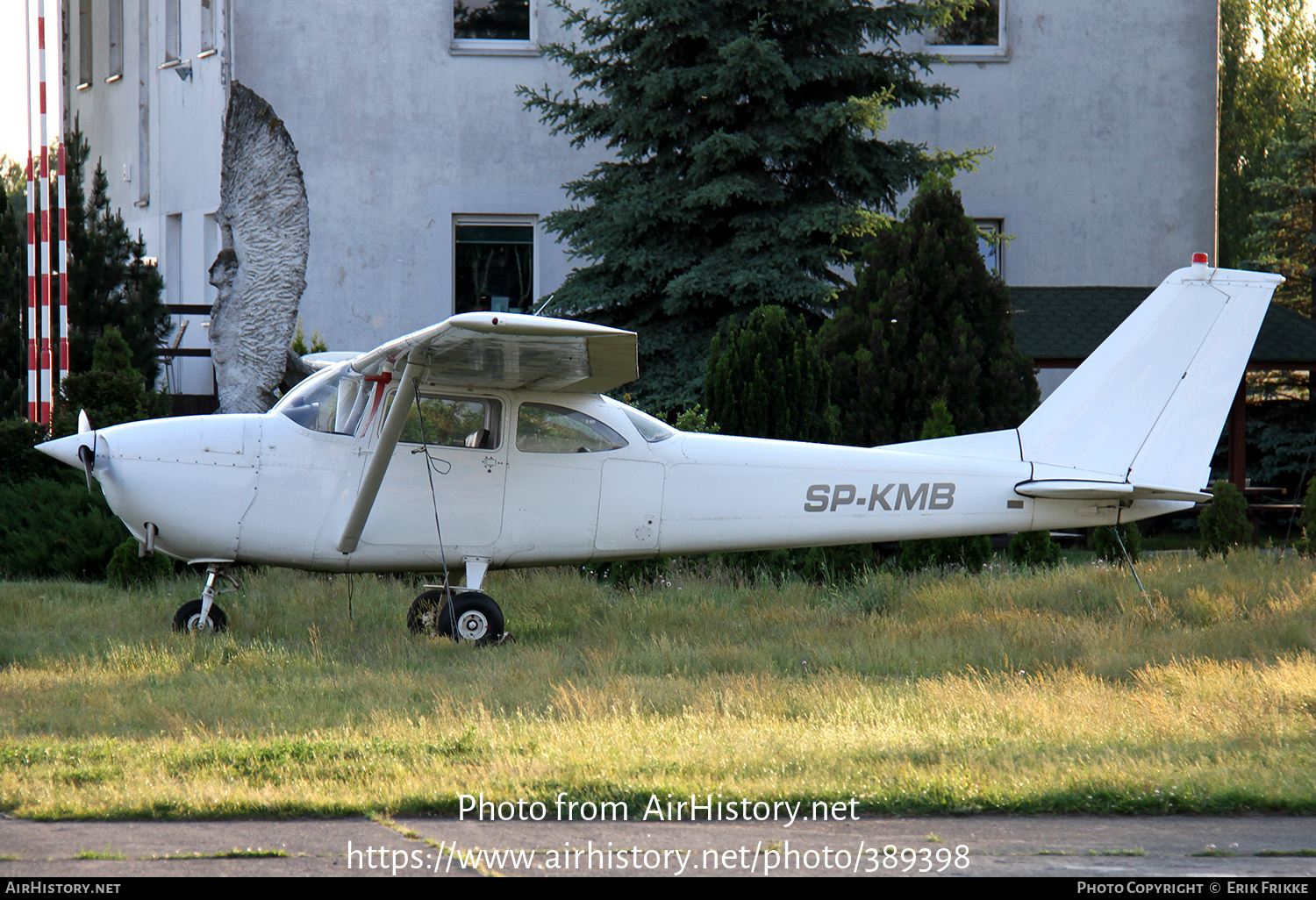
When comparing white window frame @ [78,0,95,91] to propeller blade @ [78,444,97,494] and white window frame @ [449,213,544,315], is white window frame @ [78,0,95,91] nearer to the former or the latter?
white window frame @ [449,213,544,315]

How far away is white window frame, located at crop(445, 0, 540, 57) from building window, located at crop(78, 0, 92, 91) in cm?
799

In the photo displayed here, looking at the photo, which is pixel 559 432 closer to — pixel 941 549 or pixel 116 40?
pixel 941 549

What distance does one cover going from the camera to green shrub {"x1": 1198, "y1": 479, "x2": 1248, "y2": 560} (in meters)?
12.3

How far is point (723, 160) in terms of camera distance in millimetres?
14602

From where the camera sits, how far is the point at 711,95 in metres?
14.9

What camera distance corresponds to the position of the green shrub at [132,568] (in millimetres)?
10266

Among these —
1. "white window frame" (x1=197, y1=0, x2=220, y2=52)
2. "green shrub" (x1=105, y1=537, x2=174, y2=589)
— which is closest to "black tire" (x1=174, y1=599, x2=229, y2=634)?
"green shrub" (x1=105, y1=537, x2=174, y2=589)

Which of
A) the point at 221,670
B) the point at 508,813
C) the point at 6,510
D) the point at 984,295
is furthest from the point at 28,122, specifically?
the point at 508,813

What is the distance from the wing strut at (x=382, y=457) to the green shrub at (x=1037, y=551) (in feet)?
19.3

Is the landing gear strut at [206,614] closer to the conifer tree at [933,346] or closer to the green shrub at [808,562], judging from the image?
the green shrub at [808,562]

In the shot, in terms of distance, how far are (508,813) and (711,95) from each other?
1201 cm

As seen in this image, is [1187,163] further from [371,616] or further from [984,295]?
[371,616]

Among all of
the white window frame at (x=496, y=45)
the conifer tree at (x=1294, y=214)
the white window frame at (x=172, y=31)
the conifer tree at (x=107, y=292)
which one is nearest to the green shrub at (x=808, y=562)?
the conifer tree at (x=107, y=292)

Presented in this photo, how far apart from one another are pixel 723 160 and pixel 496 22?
198 inches
